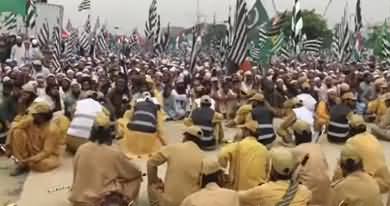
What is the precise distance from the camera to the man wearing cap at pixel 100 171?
6352 mm

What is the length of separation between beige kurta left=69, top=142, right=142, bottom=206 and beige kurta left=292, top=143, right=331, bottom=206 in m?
1.63

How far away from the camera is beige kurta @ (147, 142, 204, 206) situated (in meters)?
6.20

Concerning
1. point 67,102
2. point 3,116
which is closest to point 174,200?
point 3,116

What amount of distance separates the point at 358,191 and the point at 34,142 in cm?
421

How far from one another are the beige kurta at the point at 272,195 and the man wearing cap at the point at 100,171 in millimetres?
1792

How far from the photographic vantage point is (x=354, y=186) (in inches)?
221

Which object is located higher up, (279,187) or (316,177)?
(279,187)

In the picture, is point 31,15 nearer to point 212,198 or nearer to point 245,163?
point 245,163

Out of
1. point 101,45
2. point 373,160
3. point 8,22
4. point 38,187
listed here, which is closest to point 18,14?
point 8,22

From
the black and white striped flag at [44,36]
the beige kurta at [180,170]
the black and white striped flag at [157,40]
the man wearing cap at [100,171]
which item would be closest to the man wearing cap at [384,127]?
the beige kurta at [180,170]

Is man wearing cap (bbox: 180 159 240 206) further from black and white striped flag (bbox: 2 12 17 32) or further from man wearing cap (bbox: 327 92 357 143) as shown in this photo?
black and white striped flag (bbox: 2 12 17 32)

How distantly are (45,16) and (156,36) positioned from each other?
203 inches

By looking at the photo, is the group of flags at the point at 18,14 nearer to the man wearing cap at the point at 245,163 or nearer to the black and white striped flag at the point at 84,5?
the black and white striped flag at the point at 84,5

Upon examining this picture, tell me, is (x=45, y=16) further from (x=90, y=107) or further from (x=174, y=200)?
(x=174, y=200)
